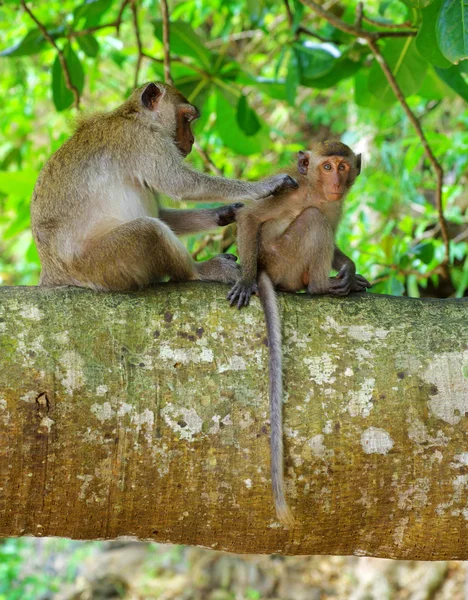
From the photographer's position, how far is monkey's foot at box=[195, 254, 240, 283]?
341 cm

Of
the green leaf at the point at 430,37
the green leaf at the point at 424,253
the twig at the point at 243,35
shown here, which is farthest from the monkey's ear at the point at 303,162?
the twig at the point at 243,35

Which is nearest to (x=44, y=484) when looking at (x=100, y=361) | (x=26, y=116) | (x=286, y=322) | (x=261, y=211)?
(x=100, y=361)

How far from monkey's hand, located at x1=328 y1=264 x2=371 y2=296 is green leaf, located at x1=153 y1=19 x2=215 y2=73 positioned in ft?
7.25

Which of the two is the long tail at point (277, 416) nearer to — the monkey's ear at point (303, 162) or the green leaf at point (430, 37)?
the monkey's ear at point (303, 162)

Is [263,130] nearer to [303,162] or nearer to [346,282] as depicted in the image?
[303,162]

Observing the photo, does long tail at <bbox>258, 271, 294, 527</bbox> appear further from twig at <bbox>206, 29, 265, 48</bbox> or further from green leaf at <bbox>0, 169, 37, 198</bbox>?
twig at <bbox>206, 29, 265, 48</bbox>

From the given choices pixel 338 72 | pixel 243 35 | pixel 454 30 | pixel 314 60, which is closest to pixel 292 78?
pixel 314 60

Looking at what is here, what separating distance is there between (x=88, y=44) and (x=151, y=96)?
1.35 metres

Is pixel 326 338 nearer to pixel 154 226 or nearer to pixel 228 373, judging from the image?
pixel 228 373

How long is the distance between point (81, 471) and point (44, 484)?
121 mm

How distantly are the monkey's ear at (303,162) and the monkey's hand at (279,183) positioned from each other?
0.24m

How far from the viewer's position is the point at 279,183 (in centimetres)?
346

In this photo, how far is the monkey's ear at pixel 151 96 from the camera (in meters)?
3.81

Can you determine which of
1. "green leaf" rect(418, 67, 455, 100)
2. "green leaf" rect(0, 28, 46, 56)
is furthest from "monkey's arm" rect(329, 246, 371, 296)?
"green leaf" rect(0, 28, 46, 56)
